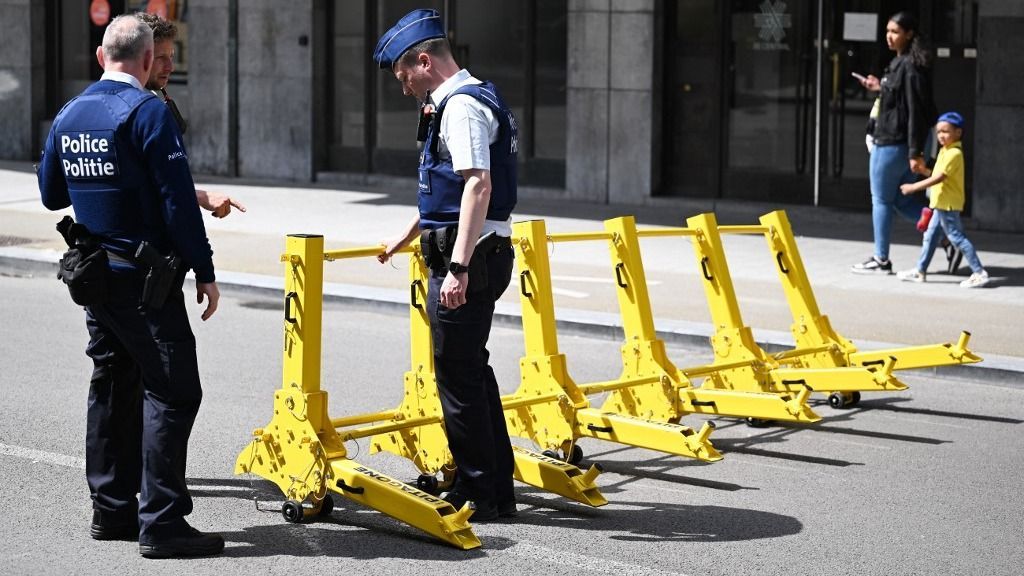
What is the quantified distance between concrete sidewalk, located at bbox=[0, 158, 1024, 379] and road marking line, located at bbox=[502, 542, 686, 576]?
429 centimetres

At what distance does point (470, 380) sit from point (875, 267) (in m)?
7.41

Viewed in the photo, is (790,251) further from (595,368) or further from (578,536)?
(578,536)

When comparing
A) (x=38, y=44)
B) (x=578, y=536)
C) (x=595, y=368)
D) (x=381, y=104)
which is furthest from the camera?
(x=38, y=44)

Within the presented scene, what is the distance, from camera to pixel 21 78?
71.8 feet

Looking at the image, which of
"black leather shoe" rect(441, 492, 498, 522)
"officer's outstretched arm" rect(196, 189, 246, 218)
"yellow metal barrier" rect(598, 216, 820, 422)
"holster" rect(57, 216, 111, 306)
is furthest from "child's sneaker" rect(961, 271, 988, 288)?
"holster" rect(57, 216, 111, 306)

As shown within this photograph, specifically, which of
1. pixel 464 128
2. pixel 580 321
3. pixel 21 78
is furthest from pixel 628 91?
pixel 464 128

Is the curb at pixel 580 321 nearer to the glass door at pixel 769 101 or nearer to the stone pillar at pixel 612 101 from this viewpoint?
the stone pillar at pixel 612 101

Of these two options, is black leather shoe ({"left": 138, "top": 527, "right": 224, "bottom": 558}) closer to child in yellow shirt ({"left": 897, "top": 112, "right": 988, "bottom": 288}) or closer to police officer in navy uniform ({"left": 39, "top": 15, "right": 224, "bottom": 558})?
police officer in navy uniform ({"left": 39, "top": 15, "right": 224, "bottom": 558})

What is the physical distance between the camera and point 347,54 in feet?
64.8

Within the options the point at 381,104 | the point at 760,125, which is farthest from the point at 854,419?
the point at 381,104

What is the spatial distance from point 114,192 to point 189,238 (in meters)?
0.32

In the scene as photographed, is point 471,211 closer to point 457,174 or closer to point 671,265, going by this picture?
point 457,174

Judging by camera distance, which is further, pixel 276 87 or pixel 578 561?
pixel 276 87

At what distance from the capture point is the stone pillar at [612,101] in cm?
1736
